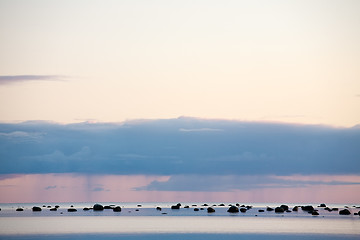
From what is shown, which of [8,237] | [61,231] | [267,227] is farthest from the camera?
[267,227]

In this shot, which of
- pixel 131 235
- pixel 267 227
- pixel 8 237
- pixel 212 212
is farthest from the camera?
pixel 212 212

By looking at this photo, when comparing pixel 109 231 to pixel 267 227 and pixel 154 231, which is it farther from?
pixel 267 227

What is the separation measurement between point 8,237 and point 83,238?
38.2 feet

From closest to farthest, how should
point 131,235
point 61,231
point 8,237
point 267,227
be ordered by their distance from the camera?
point 8,237
point 131,235
point 61,231
point 267,227

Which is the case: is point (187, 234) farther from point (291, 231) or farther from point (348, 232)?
point (348, 232)

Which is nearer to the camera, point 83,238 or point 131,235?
point 83,238

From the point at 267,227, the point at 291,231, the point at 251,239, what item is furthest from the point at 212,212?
the point at 251,239

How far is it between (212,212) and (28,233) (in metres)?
98.1

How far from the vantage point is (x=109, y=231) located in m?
109

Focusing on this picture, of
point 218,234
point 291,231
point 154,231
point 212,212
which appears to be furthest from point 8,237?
point 212,212

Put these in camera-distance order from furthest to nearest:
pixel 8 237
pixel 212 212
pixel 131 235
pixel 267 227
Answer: pixel 212 212
pixel 267 227
pixel 131 235
pixel 8 237

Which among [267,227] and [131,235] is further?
[267,227]

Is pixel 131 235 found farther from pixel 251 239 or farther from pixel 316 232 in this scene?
pixel 316 232

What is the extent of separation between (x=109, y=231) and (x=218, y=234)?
20.1m
